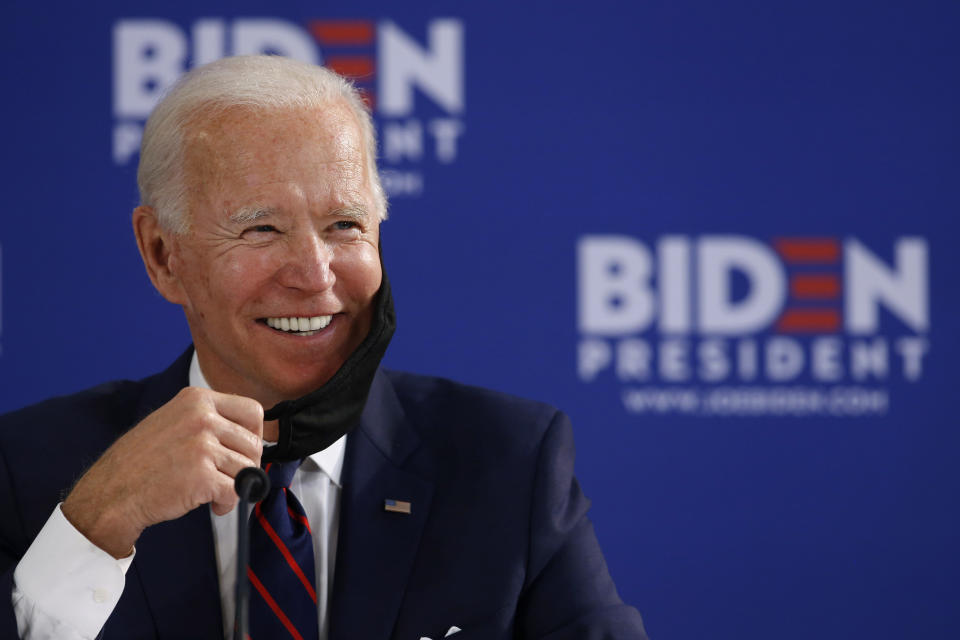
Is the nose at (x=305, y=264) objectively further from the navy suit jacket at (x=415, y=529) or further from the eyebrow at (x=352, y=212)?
the navy suit jacket at (x=415, y=529)

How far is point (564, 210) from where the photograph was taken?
8.50 feet

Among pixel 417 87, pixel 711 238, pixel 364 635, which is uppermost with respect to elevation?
pixel 417 87

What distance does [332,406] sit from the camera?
143 cm

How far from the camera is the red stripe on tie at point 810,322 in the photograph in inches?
102

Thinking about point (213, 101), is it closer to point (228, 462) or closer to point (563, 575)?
point (228, 462)

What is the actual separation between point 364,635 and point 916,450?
5.67 feet

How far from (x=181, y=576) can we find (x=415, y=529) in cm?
33

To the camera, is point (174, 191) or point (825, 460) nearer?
point (174, 191)

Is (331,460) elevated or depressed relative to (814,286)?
depressed

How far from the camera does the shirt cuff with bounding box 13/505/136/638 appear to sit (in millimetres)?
1250

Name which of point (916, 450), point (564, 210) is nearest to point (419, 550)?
point (564, 210)

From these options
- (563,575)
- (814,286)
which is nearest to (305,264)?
(563,575)

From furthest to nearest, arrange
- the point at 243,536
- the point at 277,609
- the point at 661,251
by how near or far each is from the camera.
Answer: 1. the point at 661,251
2. the point at 277,609
3. the point at 243,536

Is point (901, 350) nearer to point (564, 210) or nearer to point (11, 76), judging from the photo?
point (564, 210)
